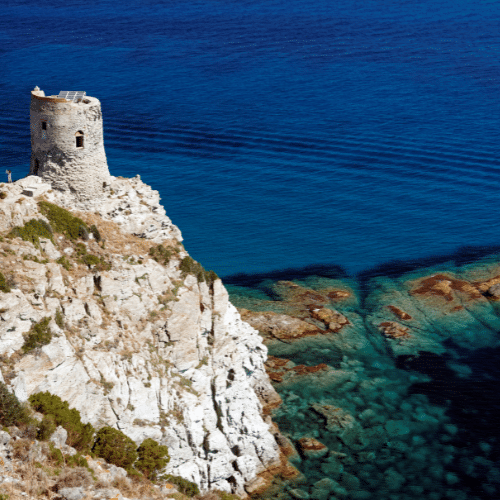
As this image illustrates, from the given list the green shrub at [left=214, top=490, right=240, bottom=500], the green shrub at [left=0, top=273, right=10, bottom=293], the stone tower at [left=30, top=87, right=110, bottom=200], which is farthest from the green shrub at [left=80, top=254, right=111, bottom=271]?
the green shrub at [left=214, top=490, right=240, bottom=500]

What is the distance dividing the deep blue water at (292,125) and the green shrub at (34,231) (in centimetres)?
4646

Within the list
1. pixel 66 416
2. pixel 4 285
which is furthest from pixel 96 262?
pixel 66 416

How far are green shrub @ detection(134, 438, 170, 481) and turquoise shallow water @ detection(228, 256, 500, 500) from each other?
41.0 feet

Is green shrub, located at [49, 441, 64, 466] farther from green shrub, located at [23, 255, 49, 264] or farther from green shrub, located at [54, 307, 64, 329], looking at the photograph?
green shrub, located at [23, 255, 49, 264]

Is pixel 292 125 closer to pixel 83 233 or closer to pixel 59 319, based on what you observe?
pixel 83 233

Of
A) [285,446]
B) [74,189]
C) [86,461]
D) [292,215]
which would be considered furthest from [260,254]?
[86,461]

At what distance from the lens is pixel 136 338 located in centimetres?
5091

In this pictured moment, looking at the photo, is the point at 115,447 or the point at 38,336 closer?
the point at 38,336

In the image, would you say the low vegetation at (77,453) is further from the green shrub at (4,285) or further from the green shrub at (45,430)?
the green shrub at (4,285)

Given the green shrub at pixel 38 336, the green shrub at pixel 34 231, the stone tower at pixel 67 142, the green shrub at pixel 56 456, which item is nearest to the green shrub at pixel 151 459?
the green shrub at pixel 56 456

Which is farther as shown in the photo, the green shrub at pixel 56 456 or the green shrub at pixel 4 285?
the green shrub at pixel 4 285

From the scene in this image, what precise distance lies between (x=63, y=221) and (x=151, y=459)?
1764 cm

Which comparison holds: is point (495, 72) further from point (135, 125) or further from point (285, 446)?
point (285, 446)

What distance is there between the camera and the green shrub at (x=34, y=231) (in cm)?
4712
